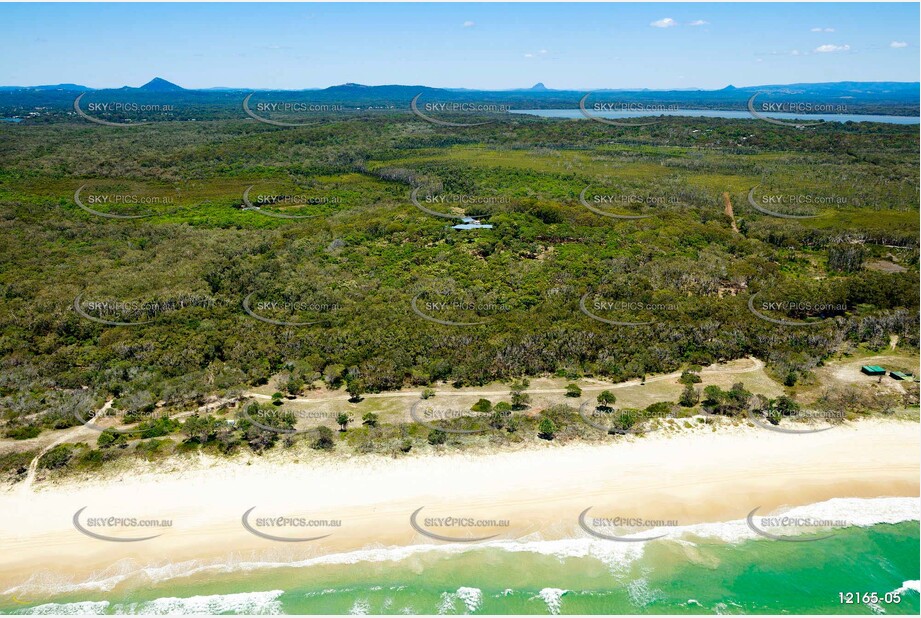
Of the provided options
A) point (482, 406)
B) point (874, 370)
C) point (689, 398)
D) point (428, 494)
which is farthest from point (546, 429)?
point (874, 370)

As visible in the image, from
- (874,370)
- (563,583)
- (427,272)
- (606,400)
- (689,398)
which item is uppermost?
(427,272)

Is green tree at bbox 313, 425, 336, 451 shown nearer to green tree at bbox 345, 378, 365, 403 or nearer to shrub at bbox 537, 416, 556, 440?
green tree at bbox 345, 378, 365, 403

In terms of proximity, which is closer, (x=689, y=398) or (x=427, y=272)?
(x=689, y=398)

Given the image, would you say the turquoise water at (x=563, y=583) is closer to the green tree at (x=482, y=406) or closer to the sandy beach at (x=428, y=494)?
the sandy beach at (x=428, y=494)

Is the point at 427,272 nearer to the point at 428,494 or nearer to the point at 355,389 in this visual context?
the point at 355,389

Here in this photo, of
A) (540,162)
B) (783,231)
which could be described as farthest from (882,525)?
(540,162)

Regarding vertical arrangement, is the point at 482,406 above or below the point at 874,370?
below

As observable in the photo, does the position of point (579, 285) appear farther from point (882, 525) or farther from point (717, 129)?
point (717, 129)
